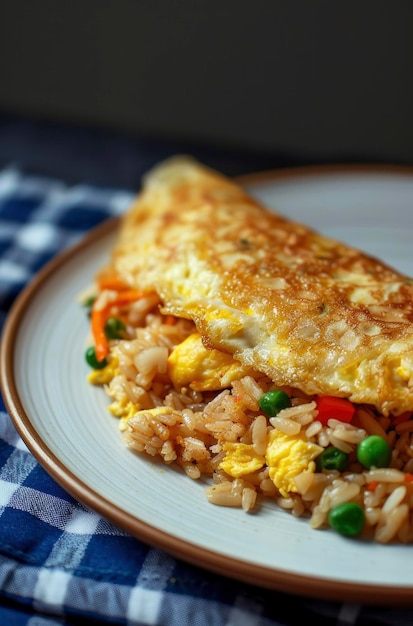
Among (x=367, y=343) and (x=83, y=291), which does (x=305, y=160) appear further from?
(x=367, y=343)

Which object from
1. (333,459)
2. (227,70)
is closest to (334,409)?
(333,459)

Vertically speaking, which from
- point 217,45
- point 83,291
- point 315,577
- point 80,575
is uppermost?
point 217,45

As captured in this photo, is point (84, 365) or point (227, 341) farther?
point (84, 365)

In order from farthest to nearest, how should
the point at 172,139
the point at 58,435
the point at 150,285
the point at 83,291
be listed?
the point at 172,139, the point at 83,291, the point at 150,285, the point at 58,435

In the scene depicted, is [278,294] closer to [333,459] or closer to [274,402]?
[274,402]

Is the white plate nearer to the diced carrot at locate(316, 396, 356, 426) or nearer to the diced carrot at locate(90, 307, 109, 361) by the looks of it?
the diced carrot at locate(90, 307, 109, 361)

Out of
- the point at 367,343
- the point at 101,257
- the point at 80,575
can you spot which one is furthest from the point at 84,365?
the point at 367,343

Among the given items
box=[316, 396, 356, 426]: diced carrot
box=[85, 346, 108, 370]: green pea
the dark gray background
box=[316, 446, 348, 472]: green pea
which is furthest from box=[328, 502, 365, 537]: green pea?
the dark gray background
